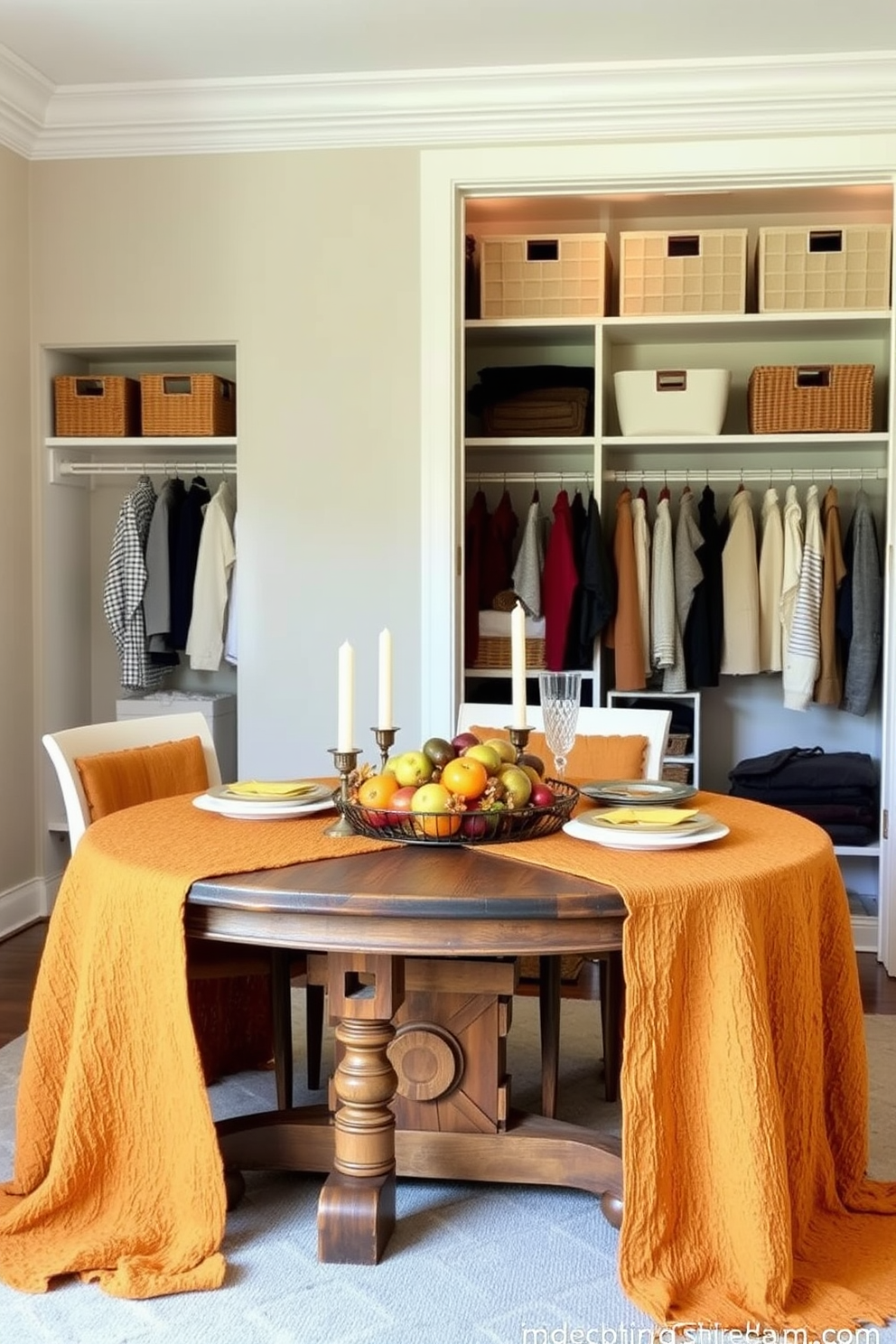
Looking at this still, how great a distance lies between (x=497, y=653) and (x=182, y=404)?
1344 mm

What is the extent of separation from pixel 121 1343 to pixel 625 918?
37.2 inches

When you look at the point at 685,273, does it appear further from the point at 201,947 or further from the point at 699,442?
the point at 201,947

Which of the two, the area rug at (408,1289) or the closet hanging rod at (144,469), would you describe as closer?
the area rug at (408,1289)

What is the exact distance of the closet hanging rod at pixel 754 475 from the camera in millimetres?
4516

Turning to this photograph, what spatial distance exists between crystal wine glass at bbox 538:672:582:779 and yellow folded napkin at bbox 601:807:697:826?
0.56ft

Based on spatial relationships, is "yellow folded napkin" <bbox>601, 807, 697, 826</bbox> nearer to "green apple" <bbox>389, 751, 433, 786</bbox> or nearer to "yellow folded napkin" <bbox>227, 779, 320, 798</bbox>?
"green apple" <bbox>389, 751, 433, 786</bbox>

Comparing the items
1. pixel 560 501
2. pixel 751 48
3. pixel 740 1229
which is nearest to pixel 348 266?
pixel 560 501

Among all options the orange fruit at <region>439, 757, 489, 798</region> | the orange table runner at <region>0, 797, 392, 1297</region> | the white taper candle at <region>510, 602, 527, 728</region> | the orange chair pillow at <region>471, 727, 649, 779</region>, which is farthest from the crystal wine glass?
the orange chair pillow at <region>471, 727, 649, 779</region>

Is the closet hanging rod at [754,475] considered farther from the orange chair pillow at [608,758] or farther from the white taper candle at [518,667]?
the white taper candle at [518,667]

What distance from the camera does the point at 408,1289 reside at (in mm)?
2008

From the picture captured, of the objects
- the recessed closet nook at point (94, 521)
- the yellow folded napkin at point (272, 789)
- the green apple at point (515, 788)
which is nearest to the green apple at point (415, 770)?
the green apple at point (515, 788)

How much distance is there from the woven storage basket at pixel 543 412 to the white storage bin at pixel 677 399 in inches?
6.5

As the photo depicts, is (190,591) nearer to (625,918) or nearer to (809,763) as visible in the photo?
(809,763)

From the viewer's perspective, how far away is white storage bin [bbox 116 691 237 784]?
178 inches
